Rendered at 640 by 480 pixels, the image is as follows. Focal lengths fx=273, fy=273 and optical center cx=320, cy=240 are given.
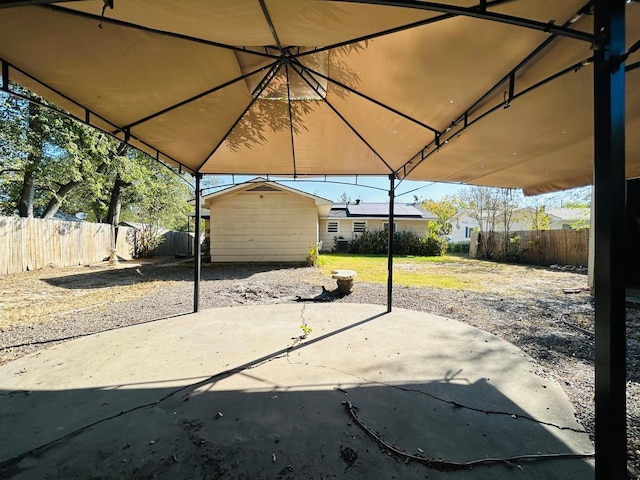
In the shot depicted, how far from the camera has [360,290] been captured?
23.9 ft

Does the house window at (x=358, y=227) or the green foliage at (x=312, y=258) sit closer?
the green foliage at (x=312, y=258)

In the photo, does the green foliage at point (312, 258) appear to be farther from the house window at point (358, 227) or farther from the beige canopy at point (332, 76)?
the house window at point (358, 227)

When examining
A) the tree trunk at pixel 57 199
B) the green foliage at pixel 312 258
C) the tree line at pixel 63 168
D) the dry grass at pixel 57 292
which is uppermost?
the tree line at pixel 63 168

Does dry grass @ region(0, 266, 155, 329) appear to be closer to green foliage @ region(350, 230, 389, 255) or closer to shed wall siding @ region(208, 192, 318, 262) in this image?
shed wall siding @ region(208, 192, 318, 262)

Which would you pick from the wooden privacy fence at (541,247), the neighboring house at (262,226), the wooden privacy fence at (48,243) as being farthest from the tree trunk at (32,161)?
the wooden privacy fence at (541,247)

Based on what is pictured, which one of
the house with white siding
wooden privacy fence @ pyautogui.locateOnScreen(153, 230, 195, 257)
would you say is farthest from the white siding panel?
wooden privacy fence @ pyautogui.locateOnScreen(153, 230, 195, 257)

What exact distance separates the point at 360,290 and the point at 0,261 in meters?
11.7

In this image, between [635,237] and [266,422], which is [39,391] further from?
[635,237]

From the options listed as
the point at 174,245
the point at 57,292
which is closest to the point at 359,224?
the point at 174,245

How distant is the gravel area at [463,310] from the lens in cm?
290

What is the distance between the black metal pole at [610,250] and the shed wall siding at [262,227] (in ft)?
37.5

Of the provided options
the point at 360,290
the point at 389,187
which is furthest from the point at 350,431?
the point at 360,290

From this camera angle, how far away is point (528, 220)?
1883 cm

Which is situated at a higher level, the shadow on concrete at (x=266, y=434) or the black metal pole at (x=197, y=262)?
the black metal pole at (x=197, y=262)
